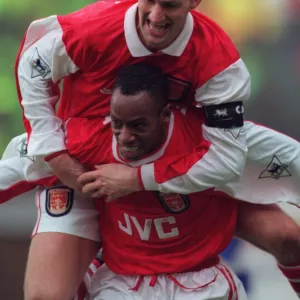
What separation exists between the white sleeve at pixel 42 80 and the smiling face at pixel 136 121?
12 cm

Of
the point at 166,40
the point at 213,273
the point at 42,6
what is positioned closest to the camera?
the point at 166,40

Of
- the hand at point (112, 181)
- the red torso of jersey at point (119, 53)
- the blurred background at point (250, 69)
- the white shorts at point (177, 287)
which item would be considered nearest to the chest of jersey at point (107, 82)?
the red torso of jersey at point (119, 53)

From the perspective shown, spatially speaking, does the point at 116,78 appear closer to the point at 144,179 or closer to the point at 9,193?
the point at 144,179

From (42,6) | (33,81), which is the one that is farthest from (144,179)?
(42,6)

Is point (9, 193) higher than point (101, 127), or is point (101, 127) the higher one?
point (101, 127)

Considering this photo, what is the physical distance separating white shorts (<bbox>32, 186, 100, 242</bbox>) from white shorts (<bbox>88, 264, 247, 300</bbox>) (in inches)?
4.4

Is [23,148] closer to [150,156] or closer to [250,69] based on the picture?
[150,156]

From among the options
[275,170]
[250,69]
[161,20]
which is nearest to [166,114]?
[161,20]

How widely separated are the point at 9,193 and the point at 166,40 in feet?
1.72

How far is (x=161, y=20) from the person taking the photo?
1.35 metres

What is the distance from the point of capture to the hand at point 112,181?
4.74 feet

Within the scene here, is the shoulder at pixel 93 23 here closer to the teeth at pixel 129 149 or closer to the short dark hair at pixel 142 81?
the short dark hair at pixel 142 81

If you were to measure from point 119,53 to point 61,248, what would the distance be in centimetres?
41

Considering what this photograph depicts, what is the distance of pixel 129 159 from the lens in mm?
1471
